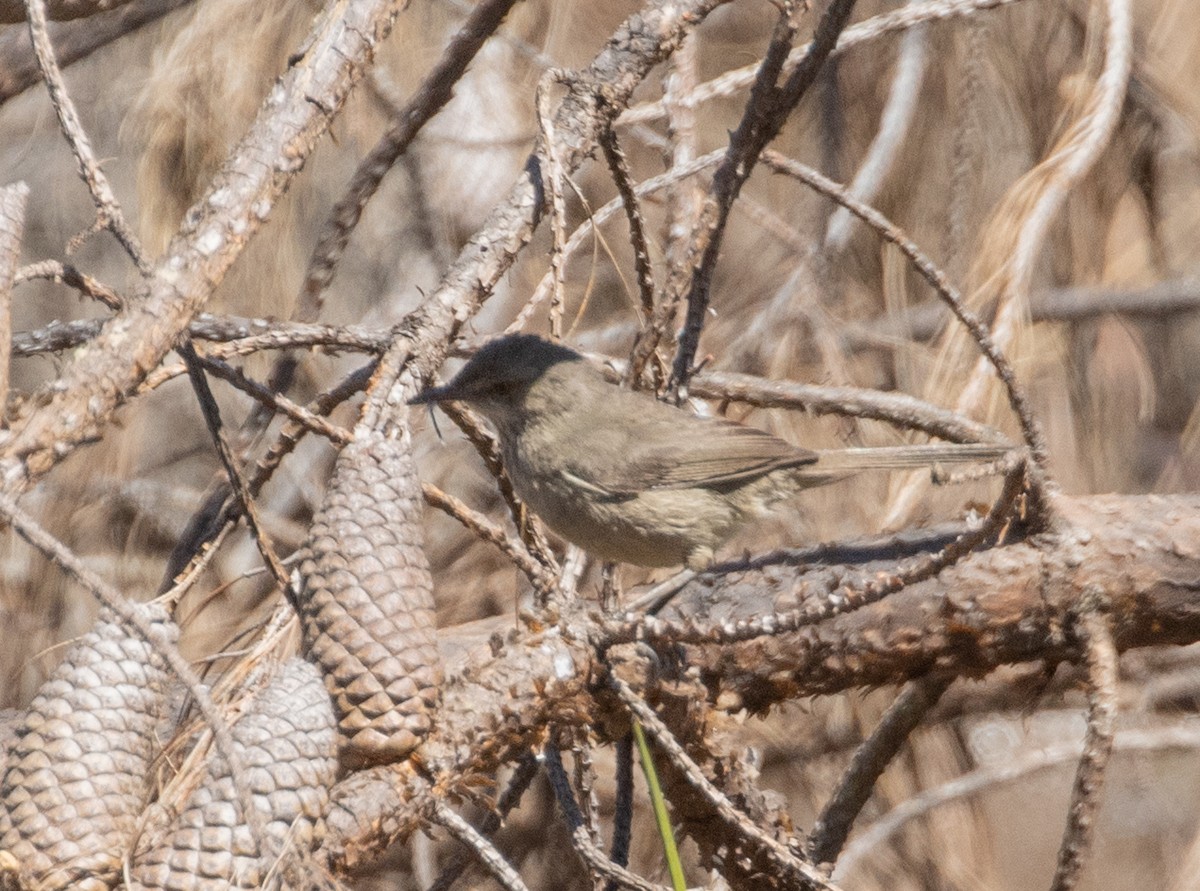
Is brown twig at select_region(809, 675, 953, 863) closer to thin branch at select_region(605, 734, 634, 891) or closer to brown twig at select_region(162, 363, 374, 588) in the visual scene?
thin branch at select_region(605, 734, 634, 891)

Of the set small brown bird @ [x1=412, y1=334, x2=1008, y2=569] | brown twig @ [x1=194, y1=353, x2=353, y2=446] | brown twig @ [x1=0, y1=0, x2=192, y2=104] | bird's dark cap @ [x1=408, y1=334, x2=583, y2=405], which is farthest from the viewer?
brown twig @ [x1=0, y1=0, x2=192, y2=104]

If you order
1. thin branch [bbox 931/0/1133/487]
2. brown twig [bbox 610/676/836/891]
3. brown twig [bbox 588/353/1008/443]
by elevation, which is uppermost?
thin branch [bbox 931/0/1133/487]

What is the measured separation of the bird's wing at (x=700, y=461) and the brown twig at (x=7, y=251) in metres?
1.52

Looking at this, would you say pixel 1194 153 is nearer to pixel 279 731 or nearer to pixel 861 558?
pixel 861 558

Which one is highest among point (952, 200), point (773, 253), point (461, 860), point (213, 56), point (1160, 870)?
point (952, 200)

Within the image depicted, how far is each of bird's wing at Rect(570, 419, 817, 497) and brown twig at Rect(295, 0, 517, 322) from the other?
0.81m

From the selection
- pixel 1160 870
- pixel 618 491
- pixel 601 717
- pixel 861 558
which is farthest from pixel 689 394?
pixel 1160 870

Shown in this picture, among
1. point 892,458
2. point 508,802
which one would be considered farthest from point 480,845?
point 892,458

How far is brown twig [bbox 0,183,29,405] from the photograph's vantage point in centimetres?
158

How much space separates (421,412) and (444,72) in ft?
2.73

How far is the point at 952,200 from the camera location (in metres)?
3.02

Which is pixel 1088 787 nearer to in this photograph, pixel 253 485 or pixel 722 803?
pixel 722 803

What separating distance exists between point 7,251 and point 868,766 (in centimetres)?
194

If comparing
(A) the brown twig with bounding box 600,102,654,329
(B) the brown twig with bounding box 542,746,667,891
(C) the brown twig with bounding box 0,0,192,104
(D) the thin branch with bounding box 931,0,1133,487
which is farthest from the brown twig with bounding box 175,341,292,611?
(C) the brown twig with bounding box 0,0,192,104
